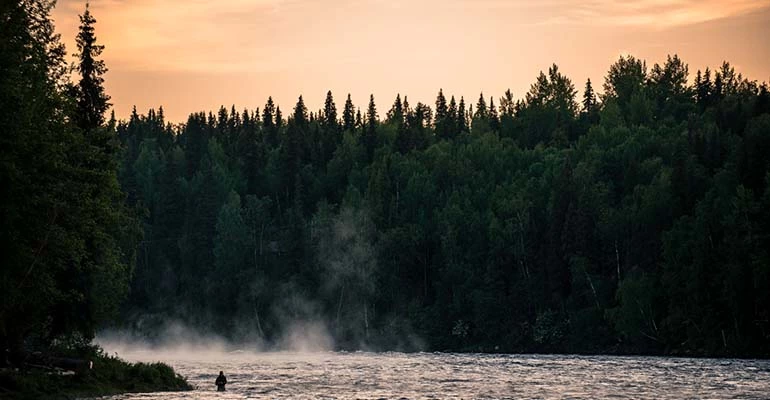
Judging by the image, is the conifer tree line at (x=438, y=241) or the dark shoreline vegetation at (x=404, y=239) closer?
the dark shoreline vegetation at (x=404, y=239)

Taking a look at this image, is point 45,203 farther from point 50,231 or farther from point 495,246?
point 495,246

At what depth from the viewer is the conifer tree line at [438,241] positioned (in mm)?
58469

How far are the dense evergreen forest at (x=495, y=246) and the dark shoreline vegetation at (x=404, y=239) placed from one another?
28cm

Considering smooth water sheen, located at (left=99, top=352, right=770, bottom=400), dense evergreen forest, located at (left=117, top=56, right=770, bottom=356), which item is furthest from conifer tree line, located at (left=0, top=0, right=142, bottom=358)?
dense evergreen forest, located at (left=117, top=56, right=770, bottom=356)

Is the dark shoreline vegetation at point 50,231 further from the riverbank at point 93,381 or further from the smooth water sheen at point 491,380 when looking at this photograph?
the smooth water sheen at point 491,380

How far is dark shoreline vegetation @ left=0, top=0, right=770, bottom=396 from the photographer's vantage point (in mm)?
49406

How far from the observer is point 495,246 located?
150375 millimetres

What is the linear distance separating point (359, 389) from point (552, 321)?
73762 millimetres

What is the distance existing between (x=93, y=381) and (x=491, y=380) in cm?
2790

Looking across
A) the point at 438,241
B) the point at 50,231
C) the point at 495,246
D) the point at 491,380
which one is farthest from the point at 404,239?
the point at 50,231

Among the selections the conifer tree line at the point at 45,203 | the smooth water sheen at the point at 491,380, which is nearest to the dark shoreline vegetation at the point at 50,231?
the conifer tree line at the point at 45,203

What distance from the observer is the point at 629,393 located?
60531 mm

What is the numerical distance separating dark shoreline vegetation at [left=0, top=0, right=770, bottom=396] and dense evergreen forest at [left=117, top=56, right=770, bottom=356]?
280 mm

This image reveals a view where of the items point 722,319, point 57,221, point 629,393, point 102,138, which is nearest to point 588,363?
point 722,319
